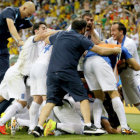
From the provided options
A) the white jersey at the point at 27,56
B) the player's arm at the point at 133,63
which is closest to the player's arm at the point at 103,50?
the player's arm at the point at 133,63

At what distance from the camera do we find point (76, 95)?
16.6 feet

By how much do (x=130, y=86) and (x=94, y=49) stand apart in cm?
152

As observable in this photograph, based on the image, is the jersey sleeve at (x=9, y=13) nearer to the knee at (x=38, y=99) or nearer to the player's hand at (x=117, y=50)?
the knee at (x=38, y=99)

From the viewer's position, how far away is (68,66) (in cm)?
511

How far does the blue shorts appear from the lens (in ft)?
16.6

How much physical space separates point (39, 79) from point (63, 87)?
567mm

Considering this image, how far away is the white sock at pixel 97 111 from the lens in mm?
5363

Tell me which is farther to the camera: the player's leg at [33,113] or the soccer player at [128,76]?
the soccer player at [128,76]

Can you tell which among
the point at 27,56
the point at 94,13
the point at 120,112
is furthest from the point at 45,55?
the point at 94,13

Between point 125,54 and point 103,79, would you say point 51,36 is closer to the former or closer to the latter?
point 103,79

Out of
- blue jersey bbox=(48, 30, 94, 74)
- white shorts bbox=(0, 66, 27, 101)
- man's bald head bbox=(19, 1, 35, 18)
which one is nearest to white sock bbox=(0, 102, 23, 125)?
white shorts bbox=(0, 66, 27, 101)

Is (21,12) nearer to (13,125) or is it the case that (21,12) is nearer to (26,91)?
(26,91)

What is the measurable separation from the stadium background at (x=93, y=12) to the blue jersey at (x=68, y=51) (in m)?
5.42

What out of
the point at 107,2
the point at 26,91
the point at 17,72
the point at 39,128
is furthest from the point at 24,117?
the point at 107,2
